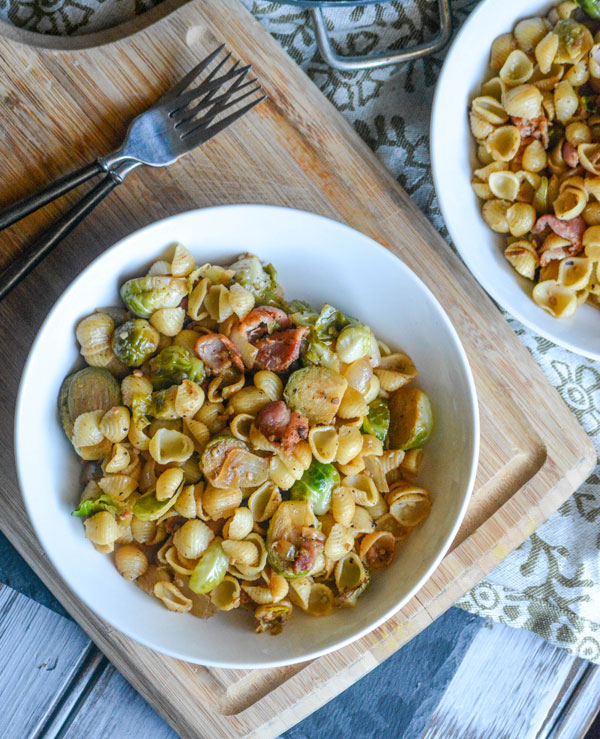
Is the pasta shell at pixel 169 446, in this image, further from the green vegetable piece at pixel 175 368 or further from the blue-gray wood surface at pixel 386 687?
the blue-gray wood surface at pixel 386 687

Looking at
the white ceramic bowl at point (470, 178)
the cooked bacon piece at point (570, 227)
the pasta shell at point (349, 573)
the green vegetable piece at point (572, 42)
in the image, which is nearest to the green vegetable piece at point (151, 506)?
the pasta shell at point (349, 573)

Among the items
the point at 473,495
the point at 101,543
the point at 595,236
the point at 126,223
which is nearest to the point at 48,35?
the point at 126,223

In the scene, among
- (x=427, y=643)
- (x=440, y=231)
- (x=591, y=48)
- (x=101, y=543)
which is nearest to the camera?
(x=101, y=543)

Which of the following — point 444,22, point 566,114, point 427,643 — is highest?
point 444,22

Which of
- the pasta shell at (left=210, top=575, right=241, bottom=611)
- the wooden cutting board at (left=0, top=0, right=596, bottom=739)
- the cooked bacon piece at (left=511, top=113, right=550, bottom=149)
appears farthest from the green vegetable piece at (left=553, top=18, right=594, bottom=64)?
the pasta shell at (left=210, top=575, right=241, bottom=611)

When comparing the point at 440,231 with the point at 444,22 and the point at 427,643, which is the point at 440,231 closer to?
the point at 444,22
